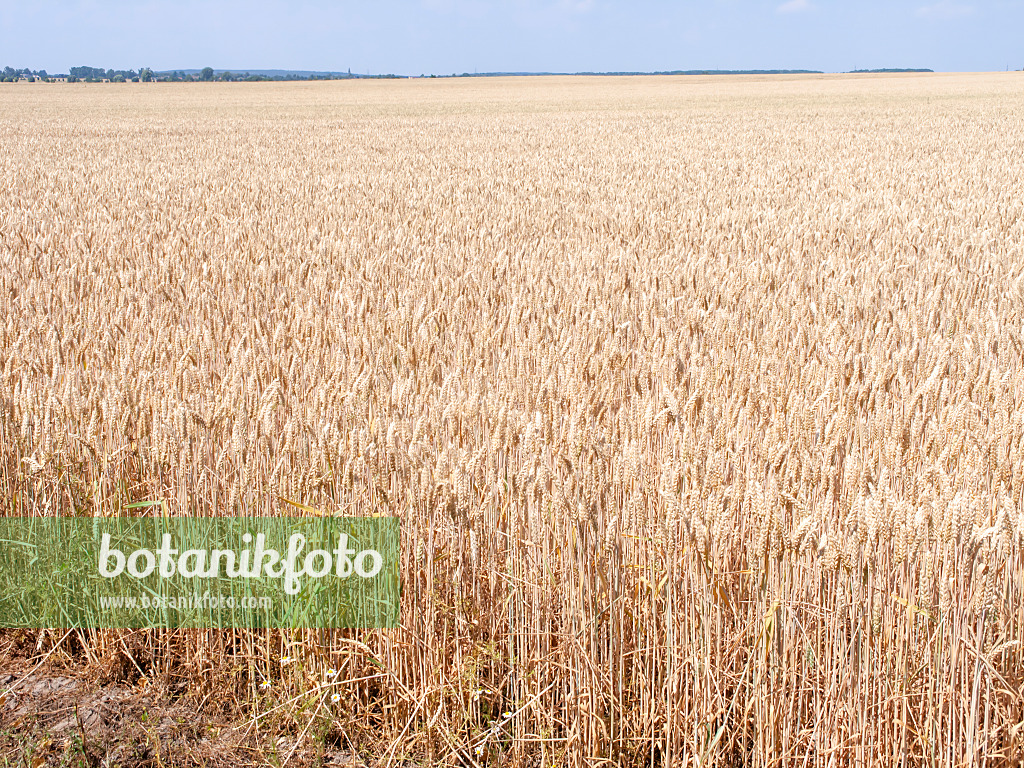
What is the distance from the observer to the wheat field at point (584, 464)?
5.38 ft

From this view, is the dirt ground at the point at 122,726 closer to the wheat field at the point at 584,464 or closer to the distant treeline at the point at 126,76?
the wheat field at the point at 584,464

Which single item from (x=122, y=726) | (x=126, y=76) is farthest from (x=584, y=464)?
(x=126, y=76)

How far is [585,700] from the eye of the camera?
5.70 ft

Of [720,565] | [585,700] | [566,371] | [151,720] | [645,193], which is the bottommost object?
[151,720]

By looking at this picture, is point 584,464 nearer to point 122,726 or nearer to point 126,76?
point 122,726

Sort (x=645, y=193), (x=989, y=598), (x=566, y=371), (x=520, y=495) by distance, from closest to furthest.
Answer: (x=989, y=598)
(x=520, y=495)
(x=566, y=371)
(x=645, y=193)

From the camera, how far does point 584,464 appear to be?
228cm

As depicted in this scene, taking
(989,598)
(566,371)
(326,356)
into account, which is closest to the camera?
(989,598)

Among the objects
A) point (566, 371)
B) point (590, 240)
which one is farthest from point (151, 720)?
point (590, 240)

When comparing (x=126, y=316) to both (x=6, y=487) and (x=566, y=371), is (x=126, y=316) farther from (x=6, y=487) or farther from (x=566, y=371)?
(x=566, y=371)

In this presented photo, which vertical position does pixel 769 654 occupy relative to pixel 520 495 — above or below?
below

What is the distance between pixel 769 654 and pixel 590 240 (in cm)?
469

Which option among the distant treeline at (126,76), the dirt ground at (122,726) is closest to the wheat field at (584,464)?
the dirt ground at (122,726)

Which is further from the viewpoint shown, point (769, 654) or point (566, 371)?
point (566, 371)
